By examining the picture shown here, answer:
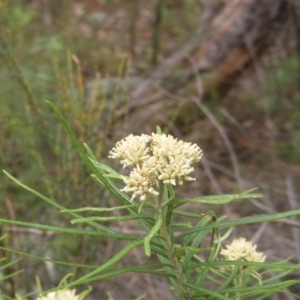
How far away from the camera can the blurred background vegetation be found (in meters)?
2.47

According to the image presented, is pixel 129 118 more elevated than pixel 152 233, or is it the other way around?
pixel 152 233

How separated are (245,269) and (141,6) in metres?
5.99

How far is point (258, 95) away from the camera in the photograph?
516 centimetres

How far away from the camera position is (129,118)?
4207 millimetres

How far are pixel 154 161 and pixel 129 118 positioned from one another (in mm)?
3238

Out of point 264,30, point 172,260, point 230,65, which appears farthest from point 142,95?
point 172,260

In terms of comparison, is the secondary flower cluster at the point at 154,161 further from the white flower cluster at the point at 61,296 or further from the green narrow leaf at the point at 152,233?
the white flower cluster at the point at 61,296

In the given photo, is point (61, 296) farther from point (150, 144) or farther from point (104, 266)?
point (150, 144)

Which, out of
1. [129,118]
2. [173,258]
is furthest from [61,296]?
[129,118]

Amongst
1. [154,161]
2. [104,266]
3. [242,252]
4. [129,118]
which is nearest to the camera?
[104,266]

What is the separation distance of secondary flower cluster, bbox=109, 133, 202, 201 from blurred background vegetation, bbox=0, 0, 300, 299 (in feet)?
3.85

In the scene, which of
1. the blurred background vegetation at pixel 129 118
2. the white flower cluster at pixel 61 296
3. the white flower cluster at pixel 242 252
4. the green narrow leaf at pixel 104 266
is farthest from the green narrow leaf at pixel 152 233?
the blurred background vegetation at pixel 129 118

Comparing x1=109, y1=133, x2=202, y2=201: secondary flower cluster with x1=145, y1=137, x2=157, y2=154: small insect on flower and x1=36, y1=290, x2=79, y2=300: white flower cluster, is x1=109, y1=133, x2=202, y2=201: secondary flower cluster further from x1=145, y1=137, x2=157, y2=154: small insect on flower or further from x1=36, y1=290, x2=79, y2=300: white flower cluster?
x1=36, y1=290, x2=79, y2=300: white flower cluster

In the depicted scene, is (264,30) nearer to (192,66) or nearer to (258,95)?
(192,66)
